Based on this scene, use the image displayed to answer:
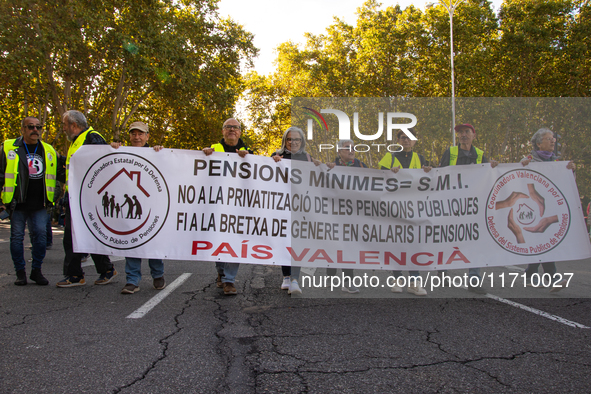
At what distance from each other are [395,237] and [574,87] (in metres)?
28.7

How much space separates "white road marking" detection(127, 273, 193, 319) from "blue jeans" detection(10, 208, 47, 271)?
5.23 ft

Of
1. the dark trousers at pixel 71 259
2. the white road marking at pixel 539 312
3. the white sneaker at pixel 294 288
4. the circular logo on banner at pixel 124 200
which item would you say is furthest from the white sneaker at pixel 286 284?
the white road marking at pixel 539 312

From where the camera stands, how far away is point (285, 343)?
11.2 feet

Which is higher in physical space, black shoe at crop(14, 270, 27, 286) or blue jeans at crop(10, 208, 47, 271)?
blue jeans at crop(10, 208, 47, 271)

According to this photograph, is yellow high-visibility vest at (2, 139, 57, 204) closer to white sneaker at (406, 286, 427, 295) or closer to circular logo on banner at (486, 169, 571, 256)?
white sneaker at (406, 286, 427, 295)

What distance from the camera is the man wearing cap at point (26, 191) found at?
527cm

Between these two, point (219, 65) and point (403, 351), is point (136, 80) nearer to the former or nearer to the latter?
point (219, 65)

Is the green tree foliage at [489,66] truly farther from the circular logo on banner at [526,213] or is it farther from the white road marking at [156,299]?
the white road marking at [156,299]

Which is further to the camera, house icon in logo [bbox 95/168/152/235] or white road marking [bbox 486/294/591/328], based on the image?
house icon in logo [bbox 95/168/152/235]

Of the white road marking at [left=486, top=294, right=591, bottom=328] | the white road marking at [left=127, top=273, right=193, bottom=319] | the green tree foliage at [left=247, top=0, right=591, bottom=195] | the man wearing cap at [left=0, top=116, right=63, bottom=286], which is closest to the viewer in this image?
the white road marking at [left=486, top=294, right=591, bottom=328]

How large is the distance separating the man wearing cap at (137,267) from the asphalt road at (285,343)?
0.16 meters

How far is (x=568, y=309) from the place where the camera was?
4602 millimetres

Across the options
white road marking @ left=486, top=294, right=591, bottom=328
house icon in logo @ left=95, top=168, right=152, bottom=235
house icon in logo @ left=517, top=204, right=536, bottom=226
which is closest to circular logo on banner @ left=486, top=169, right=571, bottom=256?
house icon in logo @ left=517, top=204, right=536, bottom=226

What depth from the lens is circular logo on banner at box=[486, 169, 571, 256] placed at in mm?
5207
